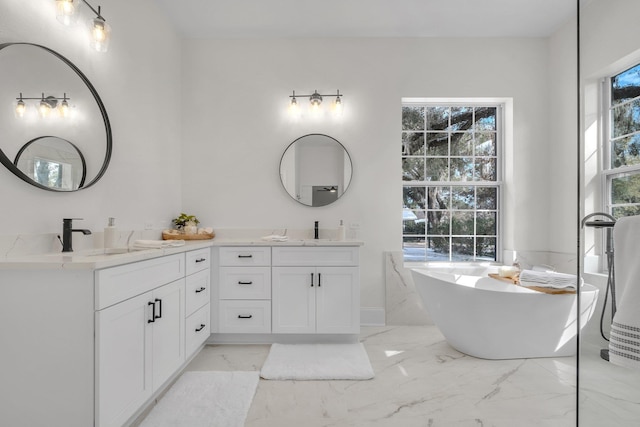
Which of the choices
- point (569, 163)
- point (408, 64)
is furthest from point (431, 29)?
point (569, 163)

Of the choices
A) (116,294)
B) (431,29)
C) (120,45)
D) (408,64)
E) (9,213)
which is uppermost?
(431,29)

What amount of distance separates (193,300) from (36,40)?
1794mm

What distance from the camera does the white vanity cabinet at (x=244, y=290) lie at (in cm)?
284

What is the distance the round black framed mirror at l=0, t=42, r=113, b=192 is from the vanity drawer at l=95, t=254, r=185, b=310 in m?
0.67

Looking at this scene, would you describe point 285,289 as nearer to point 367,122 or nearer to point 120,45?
point 367,122

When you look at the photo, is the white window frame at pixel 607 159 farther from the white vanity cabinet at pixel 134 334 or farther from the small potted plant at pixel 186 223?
the small potted plant at pixel 186 223

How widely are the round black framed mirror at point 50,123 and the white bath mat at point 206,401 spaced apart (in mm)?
1374

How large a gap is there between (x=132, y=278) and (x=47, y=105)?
1062mm

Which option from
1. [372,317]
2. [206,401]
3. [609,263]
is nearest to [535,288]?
[372,317]

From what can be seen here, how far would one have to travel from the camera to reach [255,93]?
11.4 feet

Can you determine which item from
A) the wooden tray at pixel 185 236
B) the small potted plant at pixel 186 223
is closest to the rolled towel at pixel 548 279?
the wooden tray at pixel 185 236

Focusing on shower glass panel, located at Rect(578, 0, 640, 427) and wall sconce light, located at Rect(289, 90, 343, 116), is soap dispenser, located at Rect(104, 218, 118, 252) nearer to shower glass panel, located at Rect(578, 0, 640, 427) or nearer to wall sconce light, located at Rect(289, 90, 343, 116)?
wall sconce light, located at Rect(289, 90, 343, 116)

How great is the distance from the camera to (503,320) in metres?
2.44

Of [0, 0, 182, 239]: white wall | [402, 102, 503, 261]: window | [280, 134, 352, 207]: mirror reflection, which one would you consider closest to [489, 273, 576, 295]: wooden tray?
[402, 102, 503, 261]: window
